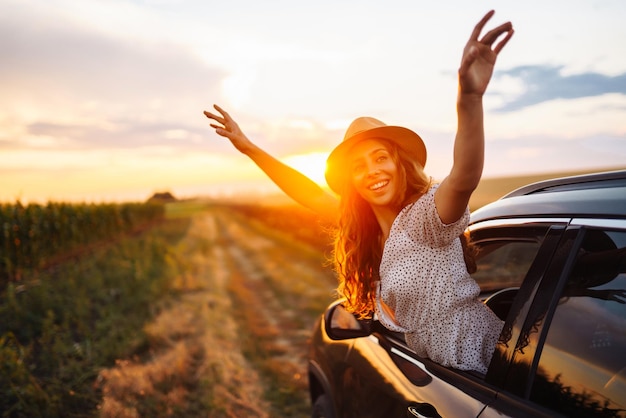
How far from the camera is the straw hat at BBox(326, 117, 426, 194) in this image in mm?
2336

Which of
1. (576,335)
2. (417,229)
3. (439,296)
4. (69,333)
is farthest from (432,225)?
(69,333)

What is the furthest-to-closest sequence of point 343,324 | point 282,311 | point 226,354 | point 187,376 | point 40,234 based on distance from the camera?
1. point 40,234
2. point 282,311
3. point 226,354
4. point 187,376
5. point 343,324

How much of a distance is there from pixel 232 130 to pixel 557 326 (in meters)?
2.12

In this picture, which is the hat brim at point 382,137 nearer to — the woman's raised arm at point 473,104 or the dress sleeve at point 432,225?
the dress sleeve at point 432,225

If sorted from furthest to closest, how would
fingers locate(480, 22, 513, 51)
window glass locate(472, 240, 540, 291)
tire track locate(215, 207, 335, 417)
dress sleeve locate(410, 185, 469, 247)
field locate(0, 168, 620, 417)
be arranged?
1. tire track locate(215, 207, 335, 417)
2. field locate(0, 168, 620, 417)
3. window glass locate(472, 240, 540, 291)
4. dress sleeve locate(410, 185, 469, 247)
5. fingers locate(480, 22, 513, 51)

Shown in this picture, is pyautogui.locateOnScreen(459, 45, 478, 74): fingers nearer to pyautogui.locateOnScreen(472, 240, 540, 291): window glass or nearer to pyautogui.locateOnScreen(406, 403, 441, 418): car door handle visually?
pyautogui.locateOnScreen(406, 403, 441, 418): car door handle

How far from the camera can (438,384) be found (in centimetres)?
183

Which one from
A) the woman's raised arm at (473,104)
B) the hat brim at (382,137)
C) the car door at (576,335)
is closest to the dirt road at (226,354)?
the hat brim at (382,137)

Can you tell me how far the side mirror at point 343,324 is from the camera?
2.46m

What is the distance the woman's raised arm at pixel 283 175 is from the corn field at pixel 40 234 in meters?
8.65

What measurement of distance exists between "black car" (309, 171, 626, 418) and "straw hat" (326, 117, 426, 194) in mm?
525

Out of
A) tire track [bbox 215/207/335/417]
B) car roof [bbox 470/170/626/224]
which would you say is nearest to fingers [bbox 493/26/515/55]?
car roof [bbox 470/170/626/224]

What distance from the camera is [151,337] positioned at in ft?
→ 22.1

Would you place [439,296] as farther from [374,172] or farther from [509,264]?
[509,264]
